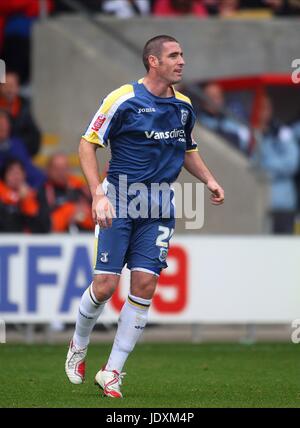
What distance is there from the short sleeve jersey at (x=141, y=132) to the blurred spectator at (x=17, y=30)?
917 cm

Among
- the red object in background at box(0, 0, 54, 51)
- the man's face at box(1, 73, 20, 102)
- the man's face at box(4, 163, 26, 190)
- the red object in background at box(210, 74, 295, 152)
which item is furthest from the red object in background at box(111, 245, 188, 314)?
the red object in background at box(0, 0, 54, 51)

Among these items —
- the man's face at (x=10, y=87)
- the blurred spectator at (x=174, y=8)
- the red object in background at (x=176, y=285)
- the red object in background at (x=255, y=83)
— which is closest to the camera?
the red object in background at (x=176, y=285)

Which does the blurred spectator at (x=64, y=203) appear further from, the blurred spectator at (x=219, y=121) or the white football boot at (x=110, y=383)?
the white football boot at (x=110, y=383)

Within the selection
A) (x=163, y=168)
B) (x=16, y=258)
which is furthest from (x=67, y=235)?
(x=163, y=168)

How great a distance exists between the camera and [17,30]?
18672 mm

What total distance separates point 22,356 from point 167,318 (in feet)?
7.93

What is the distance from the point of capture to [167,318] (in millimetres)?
15266

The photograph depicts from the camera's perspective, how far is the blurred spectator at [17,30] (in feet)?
61.0

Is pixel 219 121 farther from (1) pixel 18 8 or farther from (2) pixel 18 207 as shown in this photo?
(2) pixel 18 207

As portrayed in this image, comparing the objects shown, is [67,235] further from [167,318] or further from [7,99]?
[7,99]

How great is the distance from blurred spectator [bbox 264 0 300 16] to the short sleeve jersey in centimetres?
1081

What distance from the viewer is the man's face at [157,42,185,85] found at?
9570mm

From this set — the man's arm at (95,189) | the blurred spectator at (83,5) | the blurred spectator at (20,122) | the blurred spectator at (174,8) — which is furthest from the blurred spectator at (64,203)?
the man's arm at (95,189)

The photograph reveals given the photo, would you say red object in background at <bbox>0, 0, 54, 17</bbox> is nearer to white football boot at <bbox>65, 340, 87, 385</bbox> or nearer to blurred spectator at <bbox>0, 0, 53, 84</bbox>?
blurred spectator at <bbox>0, 0, 53, 84</bbox>
